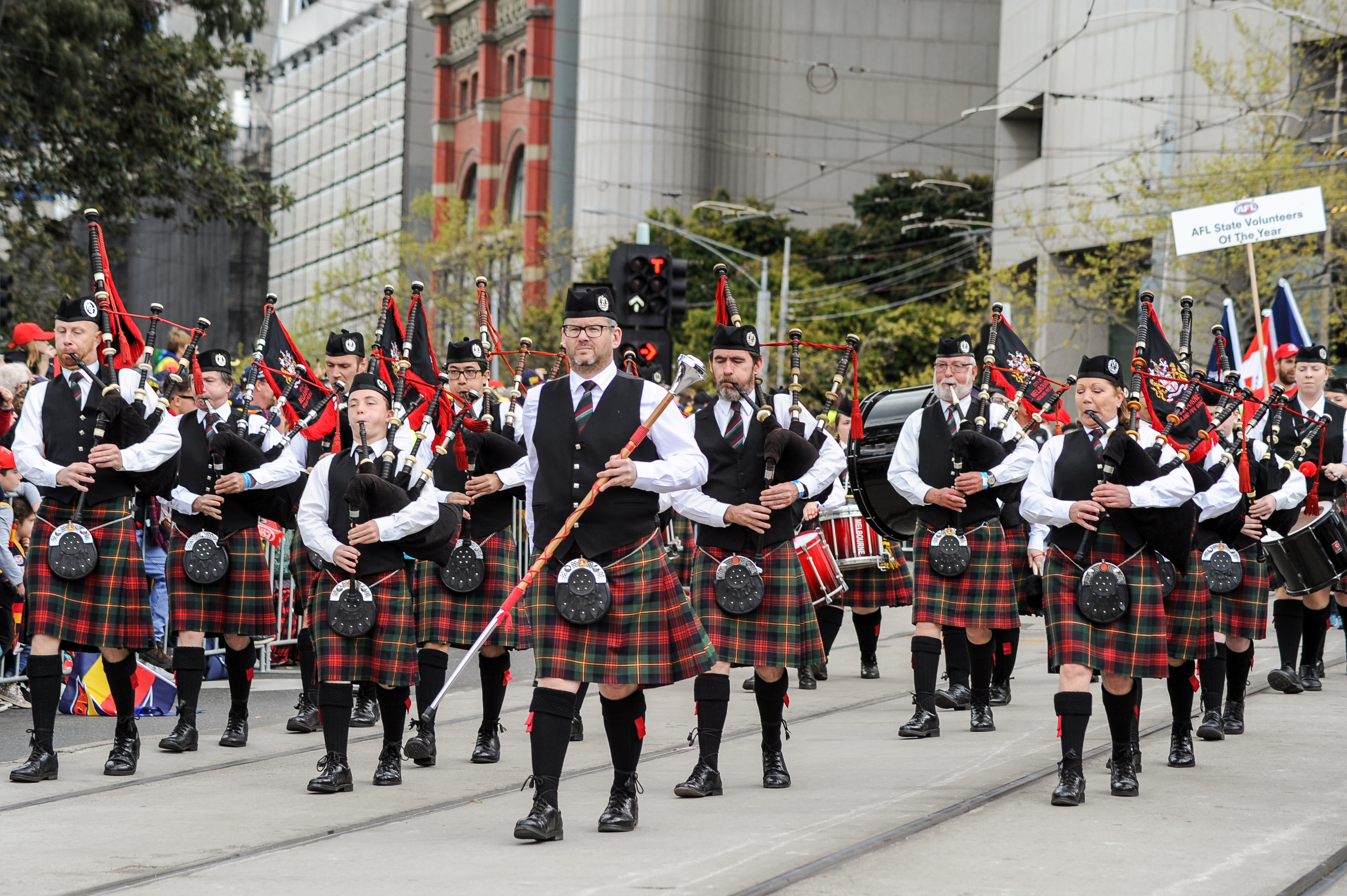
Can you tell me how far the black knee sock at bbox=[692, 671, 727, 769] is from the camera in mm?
6188

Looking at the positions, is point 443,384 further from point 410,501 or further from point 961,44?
point 961,44

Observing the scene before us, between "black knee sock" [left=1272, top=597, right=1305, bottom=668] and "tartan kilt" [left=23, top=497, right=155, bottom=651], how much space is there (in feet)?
19.5

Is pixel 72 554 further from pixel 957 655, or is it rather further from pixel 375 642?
pixel 957 655

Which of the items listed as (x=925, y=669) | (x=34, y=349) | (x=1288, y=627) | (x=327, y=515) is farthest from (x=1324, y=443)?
(x=34, y=349)

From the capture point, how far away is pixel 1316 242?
23266mm

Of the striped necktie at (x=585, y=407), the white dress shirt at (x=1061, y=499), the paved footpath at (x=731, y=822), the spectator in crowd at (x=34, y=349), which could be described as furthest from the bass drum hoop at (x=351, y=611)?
the spectator in crowd at (x=34, y=349)

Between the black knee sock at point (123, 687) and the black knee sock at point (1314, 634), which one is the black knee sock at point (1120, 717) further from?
the black knee sock at point (1314, 634)

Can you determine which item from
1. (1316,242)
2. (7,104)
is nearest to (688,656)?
(7,104)

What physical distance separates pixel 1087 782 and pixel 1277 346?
6556 mm

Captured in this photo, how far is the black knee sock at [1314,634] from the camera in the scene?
31.0 feet

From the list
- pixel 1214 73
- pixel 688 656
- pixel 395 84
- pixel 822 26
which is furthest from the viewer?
pixel 395 84

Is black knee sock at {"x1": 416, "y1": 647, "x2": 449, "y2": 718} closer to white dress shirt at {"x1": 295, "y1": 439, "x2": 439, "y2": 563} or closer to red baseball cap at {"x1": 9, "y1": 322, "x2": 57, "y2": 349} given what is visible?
white dress shirt at {"x1": 295, "y1": 439, "x2": 439, "y2": 563}

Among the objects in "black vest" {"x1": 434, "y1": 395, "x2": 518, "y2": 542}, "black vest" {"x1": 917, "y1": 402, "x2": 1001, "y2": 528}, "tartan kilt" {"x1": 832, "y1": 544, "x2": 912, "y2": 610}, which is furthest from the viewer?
"tartan kilt" {"x1": 832, "y1": 544, "x2": 912, "y2": 610}

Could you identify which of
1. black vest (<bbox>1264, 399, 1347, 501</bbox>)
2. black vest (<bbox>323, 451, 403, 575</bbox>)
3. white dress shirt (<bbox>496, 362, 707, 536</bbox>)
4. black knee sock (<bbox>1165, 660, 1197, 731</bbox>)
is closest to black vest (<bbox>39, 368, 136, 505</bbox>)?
black vest (<bbox>323, 451, 403, 575</bbox>)
